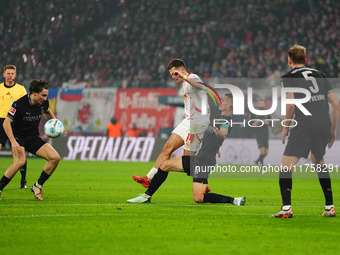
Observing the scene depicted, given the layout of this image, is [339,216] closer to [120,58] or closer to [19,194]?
[19,194]

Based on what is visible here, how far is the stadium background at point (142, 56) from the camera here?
25000 mm

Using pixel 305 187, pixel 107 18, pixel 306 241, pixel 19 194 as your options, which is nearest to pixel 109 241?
pixel 306 241

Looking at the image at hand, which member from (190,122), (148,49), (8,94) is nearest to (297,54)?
(190,122)

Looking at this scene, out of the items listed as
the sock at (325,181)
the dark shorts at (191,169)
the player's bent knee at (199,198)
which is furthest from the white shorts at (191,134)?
the sock at (325,181)

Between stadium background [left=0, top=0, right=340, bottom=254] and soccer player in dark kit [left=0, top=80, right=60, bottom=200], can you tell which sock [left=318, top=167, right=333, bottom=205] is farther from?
stadium background [left=0, top=0, right=340, bottom=254]

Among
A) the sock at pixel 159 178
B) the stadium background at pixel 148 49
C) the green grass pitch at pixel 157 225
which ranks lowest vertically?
the green grass pitch at pixel 157 225

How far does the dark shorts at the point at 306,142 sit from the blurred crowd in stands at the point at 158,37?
667 inches

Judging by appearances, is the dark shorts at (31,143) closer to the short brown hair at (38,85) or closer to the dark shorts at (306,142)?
the short brown hair at (38,85)

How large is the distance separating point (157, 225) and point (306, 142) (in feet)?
7.12

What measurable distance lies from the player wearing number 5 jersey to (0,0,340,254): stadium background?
19.9ft

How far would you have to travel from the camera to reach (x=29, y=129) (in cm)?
1100

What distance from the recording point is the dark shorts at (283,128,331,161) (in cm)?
850

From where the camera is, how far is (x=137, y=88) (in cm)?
2594

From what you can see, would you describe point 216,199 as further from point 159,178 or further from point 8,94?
point 8,94
